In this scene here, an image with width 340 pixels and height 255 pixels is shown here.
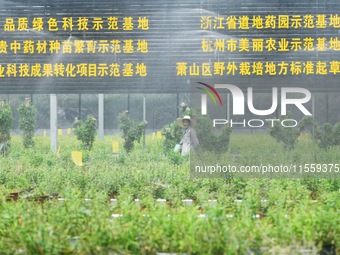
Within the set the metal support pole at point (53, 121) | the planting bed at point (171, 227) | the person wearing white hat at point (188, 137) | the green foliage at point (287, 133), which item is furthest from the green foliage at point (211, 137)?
the planting bed at point (171, 227)

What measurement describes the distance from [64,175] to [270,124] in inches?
193

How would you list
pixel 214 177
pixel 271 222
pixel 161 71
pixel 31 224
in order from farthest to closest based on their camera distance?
pixel 161 71 → pixel 214 177 → pixel 271 222 → pixel 31 224

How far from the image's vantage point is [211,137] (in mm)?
12953

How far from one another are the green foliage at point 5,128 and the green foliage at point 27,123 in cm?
51

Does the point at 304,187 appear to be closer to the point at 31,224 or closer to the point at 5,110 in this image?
the point at 31,224

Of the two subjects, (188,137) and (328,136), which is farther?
(328,136)

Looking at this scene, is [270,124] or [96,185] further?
[270,124]

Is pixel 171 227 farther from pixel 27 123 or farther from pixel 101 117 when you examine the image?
pixel 101 117

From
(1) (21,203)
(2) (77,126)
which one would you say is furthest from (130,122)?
(1) (21,203)

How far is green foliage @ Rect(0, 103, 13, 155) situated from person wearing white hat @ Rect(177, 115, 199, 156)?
2.87 metres

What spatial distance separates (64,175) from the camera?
9.05m

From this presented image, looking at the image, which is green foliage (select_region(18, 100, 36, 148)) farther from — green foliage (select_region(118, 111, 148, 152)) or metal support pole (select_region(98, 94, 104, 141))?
green foliage (select_region(118, 111, 148, 152))

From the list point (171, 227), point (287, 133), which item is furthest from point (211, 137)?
point (171, 227)

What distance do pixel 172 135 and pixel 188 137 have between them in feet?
3.59
